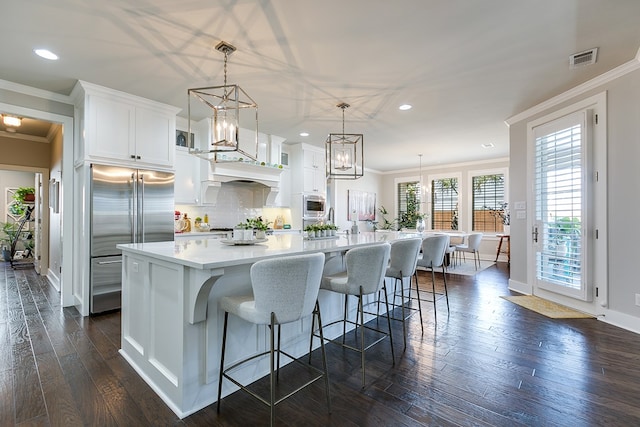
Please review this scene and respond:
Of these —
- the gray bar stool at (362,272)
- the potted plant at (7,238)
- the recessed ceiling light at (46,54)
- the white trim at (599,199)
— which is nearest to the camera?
the gray bar stool at (362,272)

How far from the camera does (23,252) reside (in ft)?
24.9

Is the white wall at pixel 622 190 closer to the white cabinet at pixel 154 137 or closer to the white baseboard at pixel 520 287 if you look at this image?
the white baseboard at pixel 520 287

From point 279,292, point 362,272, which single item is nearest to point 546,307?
point 362,272

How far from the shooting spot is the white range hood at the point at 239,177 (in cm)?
477

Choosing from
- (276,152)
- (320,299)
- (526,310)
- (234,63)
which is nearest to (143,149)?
(234,63)

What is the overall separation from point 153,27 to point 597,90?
4562mm

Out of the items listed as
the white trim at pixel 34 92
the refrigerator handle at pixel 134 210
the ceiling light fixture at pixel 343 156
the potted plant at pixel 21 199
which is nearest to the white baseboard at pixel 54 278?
the refrigerator handle at pixel 134 210

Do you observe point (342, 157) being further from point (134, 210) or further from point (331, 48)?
point (134, 210)

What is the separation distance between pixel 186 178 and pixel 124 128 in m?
1.19

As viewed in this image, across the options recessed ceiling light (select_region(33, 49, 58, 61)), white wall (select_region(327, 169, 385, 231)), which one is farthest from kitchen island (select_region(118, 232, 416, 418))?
white wall (select_region(327, 169, 385, 231))

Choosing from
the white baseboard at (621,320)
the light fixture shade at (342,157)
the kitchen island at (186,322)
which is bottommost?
the white baseboard at (621,320)

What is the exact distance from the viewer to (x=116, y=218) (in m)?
3.63

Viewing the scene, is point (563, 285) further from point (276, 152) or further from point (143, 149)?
point (143, 149)

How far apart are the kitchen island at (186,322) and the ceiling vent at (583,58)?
9.53 ft
